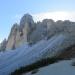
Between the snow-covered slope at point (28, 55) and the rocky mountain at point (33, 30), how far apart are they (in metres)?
2.71

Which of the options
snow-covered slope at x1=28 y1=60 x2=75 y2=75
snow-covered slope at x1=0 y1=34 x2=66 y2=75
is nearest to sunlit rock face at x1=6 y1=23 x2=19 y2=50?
snow-covered slope at x1=0 y1=34 x2=66 y2=75

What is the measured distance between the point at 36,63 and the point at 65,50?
14.0 ft

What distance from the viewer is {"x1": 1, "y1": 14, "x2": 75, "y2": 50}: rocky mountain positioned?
133ft

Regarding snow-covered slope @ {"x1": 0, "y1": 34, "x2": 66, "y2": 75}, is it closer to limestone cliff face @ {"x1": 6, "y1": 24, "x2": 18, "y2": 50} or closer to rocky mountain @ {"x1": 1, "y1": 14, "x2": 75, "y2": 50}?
rocky mountain @ {"x1": 1, "y1": 14, "x2": 75, "y2": 50}

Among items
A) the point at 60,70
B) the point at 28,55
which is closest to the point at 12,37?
the point at 28,55

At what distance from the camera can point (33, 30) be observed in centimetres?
5238

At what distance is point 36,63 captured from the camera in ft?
90.3

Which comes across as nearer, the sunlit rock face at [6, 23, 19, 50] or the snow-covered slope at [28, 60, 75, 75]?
the snow-covered slope at [28, 60, 75, 75]

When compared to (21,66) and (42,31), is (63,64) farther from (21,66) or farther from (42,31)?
(42,31)

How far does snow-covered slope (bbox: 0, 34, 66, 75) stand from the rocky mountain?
2.71 m

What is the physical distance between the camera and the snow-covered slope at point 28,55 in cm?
2900

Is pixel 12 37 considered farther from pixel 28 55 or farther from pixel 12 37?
pixel 28 55

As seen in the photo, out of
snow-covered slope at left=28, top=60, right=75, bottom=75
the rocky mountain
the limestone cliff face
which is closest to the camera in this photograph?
snow-covered slope at left=28, top=60, right=75, bottom=75

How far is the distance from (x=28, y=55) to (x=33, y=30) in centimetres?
2153
